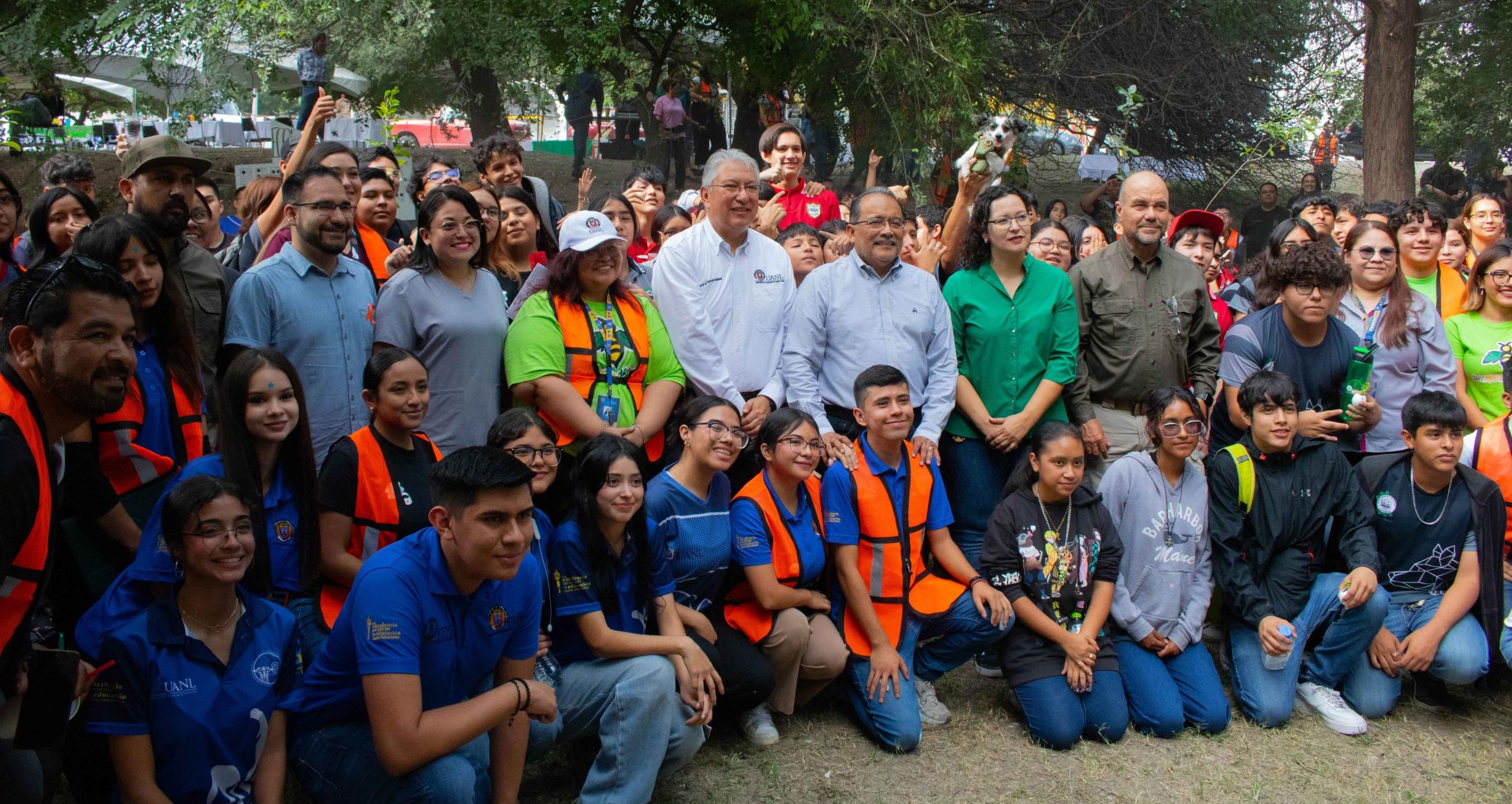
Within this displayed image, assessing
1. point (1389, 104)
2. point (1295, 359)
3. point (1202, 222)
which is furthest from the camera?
point (1389, 104)

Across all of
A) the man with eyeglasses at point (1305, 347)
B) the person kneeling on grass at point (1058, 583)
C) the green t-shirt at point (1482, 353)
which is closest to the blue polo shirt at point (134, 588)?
the person kneeling on grass at point (1058, 583)

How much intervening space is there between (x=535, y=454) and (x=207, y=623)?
1081mm

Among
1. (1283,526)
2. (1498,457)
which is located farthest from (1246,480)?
(1498,457)

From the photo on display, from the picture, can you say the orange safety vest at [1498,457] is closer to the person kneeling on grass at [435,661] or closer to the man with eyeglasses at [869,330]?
the man with eyeglasses at [869,330]

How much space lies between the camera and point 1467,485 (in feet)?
15.2

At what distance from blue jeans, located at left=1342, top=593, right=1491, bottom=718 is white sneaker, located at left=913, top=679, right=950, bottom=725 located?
1748 millimetres

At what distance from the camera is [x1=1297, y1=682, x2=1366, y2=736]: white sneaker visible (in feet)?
14.4

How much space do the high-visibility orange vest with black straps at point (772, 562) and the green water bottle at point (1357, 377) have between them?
2.52 m

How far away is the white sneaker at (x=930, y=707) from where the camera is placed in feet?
14.1

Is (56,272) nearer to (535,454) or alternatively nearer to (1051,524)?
(535,454)

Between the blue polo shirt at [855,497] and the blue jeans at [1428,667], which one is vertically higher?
the blue polo shirt at [855,497]

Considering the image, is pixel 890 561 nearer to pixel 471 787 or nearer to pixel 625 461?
pixel 625 461

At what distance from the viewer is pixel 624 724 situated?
345 cm

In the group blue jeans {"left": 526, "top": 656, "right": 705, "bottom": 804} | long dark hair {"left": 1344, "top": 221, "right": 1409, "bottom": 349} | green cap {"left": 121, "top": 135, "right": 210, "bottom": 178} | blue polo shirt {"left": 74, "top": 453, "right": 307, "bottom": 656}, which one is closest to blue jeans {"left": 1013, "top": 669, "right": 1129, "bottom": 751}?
blue jeans {"left": 526, "top": 656, "right": 705, "bottom": 804}
